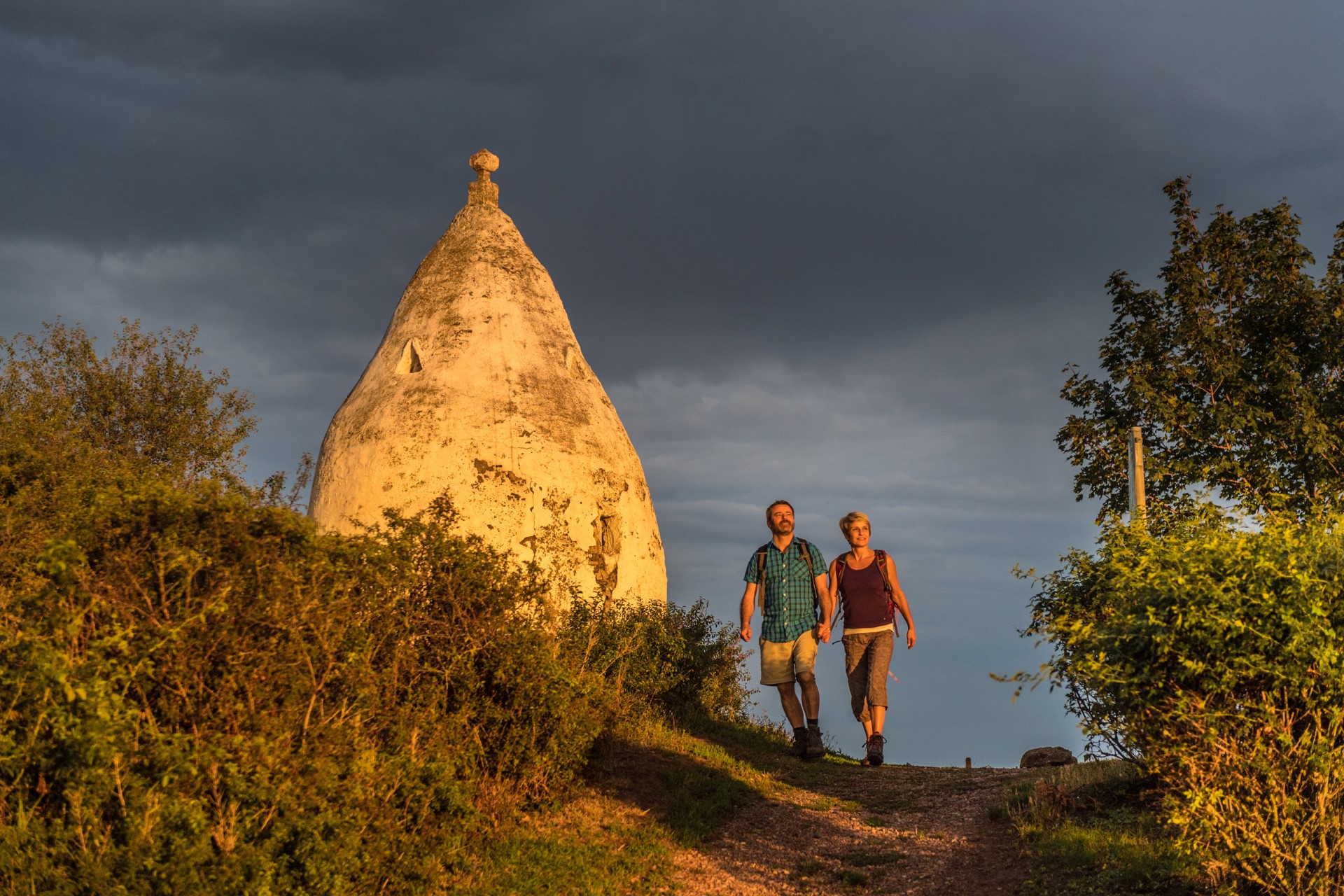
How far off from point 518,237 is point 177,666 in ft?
40.9

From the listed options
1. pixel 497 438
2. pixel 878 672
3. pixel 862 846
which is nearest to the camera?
pixel 862 846

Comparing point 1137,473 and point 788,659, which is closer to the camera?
point 788,659

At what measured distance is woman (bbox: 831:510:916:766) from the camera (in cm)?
1195

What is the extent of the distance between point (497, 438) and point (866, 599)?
5577 mm

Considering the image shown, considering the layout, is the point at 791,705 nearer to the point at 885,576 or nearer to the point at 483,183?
the point at 885,576

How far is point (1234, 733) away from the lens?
6.34 m

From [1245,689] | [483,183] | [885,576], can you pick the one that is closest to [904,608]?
[885,576]

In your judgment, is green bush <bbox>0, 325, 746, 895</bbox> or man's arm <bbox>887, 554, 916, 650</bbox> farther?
man's arm <bbox>887, 554, 916, 650</bbox>

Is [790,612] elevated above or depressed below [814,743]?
above

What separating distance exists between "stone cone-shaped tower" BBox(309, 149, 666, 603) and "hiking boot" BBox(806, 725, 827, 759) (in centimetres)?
343

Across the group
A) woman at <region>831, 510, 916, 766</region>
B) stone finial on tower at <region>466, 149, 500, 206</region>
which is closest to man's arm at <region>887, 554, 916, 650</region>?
woman at <region>831, 510, 916, 766</region>

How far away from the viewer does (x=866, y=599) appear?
12.0 meters

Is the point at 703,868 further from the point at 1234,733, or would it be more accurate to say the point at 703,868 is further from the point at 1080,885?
the point at 1234,733

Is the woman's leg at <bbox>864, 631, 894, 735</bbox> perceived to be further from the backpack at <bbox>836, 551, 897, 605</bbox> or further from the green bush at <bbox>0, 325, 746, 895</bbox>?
the green bush at <bbox>0, 325, 746, 895</bbox>
